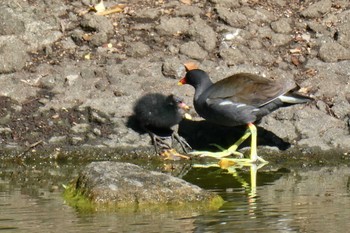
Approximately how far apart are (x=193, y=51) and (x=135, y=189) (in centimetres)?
430

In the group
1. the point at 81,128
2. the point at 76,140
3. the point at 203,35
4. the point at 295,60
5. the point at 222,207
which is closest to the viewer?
the point at 222,207

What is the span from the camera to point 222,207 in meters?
8.04

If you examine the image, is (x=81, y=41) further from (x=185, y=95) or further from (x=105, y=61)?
(x=185, y=95)

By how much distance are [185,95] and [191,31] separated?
1043 mm

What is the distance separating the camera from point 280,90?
10.7 m

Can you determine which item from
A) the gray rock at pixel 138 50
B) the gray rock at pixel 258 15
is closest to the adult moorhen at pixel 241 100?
the gray rock at pixel 138 50

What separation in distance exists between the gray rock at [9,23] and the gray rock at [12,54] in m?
0.11

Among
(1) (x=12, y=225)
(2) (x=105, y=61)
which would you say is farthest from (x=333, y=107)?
(1) (x=12, y=225)

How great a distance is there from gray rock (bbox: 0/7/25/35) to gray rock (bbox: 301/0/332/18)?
342 centimetres

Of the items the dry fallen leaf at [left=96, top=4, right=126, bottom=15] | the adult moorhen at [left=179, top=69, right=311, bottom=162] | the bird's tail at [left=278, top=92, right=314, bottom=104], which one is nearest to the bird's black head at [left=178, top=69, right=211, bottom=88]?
the adult moorhen at [left=179, top=69, right=311, bottom=162]

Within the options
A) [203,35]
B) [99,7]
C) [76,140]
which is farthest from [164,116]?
[99,7]

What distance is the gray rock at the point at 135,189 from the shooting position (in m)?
7.98

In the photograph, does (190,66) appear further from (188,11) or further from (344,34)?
(344,34)

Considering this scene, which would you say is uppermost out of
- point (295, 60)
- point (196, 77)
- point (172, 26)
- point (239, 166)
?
point (172, 26)
